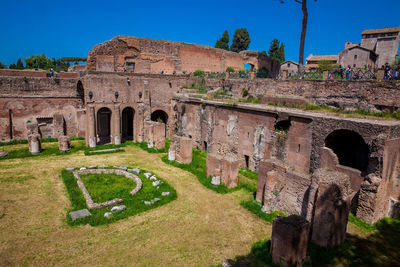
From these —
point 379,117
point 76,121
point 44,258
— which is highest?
point 379,117

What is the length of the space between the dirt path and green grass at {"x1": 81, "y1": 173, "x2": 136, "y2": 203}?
1.11 metres

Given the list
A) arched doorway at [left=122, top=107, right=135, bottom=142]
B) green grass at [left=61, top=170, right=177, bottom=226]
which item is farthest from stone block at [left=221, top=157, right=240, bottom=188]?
arched doorway at [left=122, top=107, right=135, bottom=142]

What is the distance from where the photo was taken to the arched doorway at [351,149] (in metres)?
12.3

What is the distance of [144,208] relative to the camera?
397 inches

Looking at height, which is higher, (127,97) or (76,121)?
(127,97)

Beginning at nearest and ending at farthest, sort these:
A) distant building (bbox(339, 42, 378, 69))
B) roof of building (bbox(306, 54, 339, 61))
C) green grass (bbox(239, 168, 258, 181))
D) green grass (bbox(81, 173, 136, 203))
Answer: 1. green grass (bbox(81, 173, 136, 203))
2. green grass (bbox(239, 168, 258, 181))
3. distant building (bbox(339, 42, 378, 69))
4. roof of building (bbox(306, 54, 339, 61))

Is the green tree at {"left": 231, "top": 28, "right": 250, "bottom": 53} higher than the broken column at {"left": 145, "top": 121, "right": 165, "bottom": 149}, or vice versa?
the green tree at {"left": 231, "top": 28, "right": 250, "bottom": 53}

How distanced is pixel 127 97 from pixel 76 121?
511 centimetres

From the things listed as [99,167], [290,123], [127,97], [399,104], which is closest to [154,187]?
[99,167]

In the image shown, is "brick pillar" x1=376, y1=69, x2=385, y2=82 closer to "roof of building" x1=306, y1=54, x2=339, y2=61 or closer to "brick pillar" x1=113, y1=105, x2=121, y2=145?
"brick pillar" x1=113, y1=105, x2=121, y2=145

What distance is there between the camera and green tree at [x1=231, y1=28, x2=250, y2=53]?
55.7 m

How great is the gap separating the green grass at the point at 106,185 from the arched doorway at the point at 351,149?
939 centimetres

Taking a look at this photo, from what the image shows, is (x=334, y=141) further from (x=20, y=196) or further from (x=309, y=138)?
(x=20, y=196)

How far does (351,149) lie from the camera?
12773 mm
